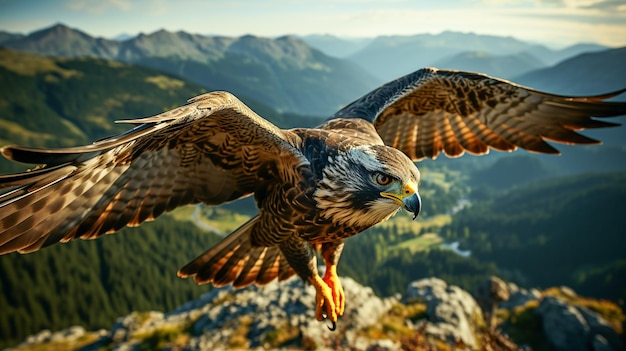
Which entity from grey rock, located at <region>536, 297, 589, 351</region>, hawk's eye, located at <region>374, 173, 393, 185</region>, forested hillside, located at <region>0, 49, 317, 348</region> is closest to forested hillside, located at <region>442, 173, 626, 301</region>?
grey rock, located at <region>536, 297, 589, 351</region>

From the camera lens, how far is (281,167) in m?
4.64

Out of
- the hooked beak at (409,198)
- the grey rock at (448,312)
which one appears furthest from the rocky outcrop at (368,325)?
the hooked beak at (409,198)

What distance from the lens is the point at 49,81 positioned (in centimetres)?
19988

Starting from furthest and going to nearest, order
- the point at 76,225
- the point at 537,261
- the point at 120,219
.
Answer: the point at 537,261 → the point at 120,219 → the point at 76,225

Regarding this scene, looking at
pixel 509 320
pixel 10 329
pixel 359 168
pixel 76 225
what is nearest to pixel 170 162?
pixel 76 225

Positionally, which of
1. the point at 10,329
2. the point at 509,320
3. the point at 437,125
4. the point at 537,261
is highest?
the point at 437,125

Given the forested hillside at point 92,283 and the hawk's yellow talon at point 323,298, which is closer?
the hawk's yellow talon at point 323,298

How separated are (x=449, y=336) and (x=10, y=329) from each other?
8586cm

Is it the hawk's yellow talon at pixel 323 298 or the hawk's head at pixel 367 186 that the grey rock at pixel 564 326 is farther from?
the hawk's head at pixel 367 186

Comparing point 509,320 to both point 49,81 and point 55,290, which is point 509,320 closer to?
point 55,290

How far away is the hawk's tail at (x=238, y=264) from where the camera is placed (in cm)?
550

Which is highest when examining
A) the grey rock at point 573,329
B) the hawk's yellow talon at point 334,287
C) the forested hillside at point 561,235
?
the hawk's yellow talon at point 334,287

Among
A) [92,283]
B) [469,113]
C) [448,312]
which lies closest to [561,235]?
[448,312]

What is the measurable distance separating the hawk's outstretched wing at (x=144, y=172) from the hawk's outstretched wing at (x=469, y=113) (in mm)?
1543
